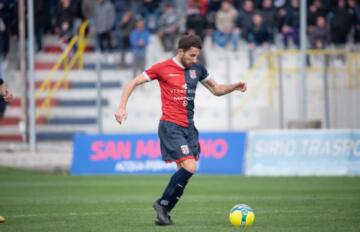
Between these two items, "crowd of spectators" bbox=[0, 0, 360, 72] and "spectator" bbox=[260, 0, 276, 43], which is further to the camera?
"spectator" bbox=[260, 0, 276, 43]

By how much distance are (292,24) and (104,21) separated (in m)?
6.23

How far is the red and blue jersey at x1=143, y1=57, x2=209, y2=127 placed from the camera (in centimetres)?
1287

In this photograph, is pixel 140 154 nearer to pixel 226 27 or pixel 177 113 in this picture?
pixel 226 27

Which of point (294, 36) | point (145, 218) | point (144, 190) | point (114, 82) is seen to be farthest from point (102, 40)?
point (145, 218)

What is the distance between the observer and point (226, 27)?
3369cm

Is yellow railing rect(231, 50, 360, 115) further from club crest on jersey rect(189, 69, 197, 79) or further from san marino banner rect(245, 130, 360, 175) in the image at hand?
club crest on jersey rect(189, 69, 197, 79)

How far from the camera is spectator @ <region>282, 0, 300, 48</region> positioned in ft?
109

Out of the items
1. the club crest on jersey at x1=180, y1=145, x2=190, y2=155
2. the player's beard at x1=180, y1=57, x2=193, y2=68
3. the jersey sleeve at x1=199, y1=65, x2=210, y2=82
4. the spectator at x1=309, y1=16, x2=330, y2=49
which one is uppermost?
the player's beard at x1=180, y1=57, x2=193, y2=68

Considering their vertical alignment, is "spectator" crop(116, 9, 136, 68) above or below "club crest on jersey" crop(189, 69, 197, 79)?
below

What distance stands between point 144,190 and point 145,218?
6.53m

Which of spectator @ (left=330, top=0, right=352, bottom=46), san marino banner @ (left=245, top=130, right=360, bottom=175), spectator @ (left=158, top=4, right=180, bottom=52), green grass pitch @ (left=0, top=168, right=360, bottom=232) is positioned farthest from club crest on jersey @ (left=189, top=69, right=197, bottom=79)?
spectator @ (left=330, top=0, right=352, bottom=46)

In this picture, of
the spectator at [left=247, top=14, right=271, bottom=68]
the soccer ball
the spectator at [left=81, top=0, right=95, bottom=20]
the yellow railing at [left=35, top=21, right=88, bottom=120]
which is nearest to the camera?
the soccer ball


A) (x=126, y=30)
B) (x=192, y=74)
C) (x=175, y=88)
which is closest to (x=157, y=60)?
(x=126, y=30)

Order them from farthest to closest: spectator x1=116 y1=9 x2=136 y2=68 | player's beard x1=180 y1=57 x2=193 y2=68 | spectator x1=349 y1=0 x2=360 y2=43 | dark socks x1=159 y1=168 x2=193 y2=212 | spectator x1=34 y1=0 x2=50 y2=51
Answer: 1. spectator x1=349 y1=0 x2=360 y2=43
2. spectator x1=116 y1=9 x2=136 y2=68
3. spectator x1=34 y1=0 x2=50 y2=51
4. player's beard x1=180 y1=57 x2=193 y2=68
5. dark socks x1=159 y1=168 x2=193 y2=212
